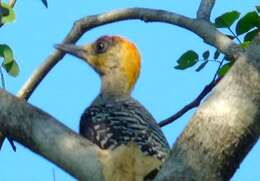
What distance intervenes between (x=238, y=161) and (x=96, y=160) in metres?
0.88

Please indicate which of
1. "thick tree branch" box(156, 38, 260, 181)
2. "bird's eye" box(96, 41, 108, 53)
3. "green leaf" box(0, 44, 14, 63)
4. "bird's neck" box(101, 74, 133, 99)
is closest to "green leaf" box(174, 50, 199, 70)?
"green leaf" box(0, 44, 14, 63)

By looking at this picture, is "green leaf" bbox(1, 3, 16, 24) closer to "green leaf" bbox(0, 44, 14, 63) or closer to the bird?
"green leaf" bbox(0, 44, 14, 63)

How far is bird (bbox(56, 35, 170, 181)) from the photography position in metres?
4.28

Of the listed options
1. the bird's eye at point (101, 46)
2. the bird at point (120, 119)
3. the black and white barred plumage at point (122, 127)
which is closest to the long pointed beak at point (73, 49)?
the bird at point (120, 119)

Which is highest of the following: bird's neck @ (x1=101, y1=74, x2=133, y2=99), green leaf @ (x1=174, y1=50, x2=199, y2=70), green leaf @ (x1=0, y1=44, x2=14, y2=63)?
green leaf @ (x1=174, y1=50, x2=199, y2=70)

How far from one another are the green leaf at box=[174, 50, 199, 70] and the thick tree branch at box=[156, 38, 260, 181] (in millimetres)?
2257

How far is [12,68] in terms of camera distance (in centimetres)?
546

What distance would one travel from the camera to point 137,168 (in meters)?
4.25

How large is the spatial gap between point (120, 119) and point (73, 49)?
4.67ft

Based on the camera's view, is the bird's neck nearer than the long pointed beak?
No

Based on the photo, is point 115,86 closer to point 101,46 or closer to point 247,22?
point 101,46

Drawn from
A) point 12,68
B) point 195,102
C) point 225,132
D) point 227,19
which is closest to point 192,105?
point 195,102

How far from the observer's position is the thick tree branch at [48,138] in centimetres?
377

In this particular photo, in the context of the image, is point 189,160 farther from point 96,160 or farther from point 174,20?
point 174,20
